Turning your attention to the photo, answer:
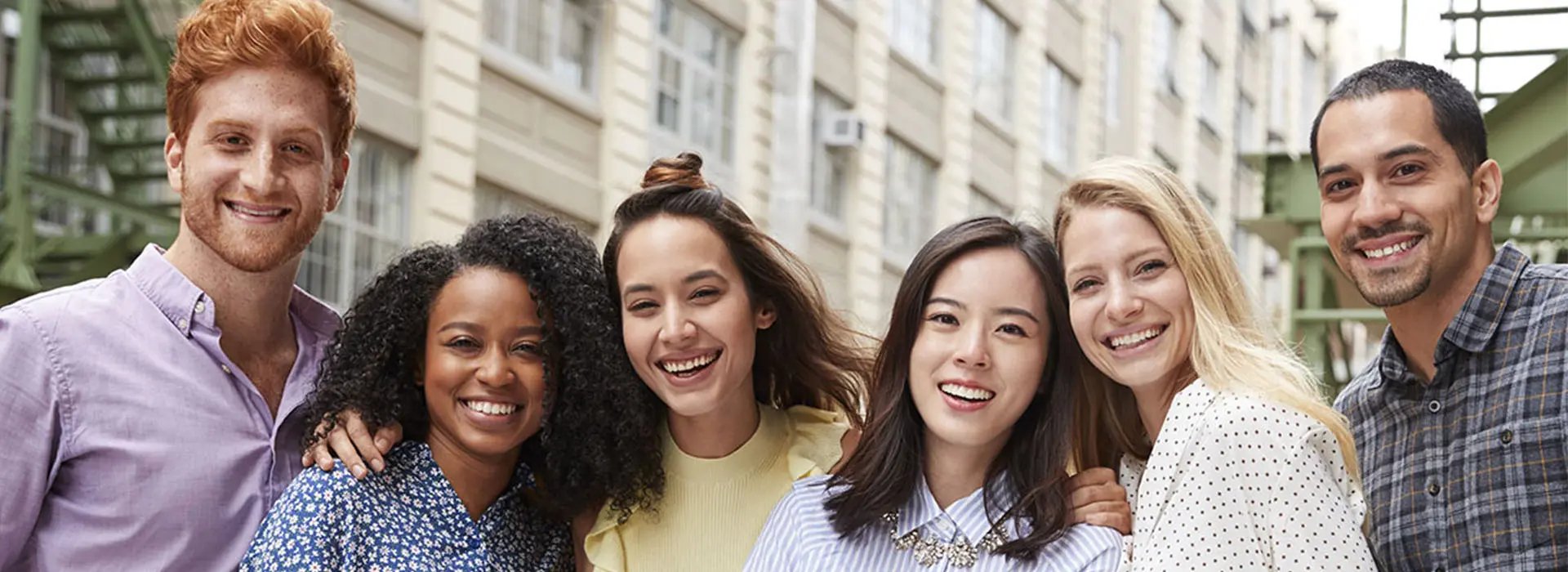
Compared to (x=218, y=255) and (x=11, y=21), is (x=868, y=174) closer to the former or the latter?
(x=11, y=21)

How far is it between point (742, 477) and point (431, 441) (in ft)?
2.59

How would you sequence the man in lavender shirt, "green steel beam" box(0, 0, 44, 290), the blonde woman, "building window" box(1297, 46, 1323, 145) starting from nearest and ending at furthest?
1. the blonde woman
2. the man in lavender shirt
3. "green steel beam" box(0, 0, 44, 290)
4. "building window" box(1297, 46, 1323, 145)

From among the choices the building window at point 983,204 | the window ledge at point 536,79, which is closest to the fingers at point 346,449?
the window ledge at point 536,79

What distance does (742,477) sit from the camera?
4820 mm

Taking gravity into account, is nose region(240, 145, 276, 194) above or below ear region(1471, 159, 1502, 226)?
below

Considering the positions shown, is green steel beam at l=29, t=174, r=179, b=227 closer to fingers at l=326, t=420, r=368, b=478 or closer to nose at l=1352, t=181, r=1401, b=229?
fingers at l=326, t=420, r=368, b=478

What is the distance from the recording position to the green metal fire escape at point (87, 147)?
11312 mm

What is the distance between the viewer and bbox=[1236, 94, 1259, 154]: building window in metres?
42.1

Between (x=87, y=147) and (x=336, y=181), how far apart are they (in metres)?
9.42

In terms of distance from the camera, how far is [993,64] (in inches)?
1145

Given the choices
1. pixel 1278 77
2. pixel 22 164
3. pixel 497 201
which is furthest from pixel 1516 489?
pixel 1278 77

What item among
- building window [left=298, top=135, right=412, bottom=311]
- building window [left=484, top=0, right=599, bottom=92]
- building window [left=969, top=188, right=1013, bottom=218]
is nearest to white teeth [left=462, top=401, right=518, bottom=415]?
building window [left=298, top=135, right=412, bottom=311]

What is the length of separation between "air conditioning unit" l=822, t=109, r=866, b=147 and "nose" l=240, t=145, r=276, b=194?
18853mm

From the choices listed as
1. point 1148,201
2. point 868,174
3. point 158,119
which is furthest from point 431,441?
point 868,174
